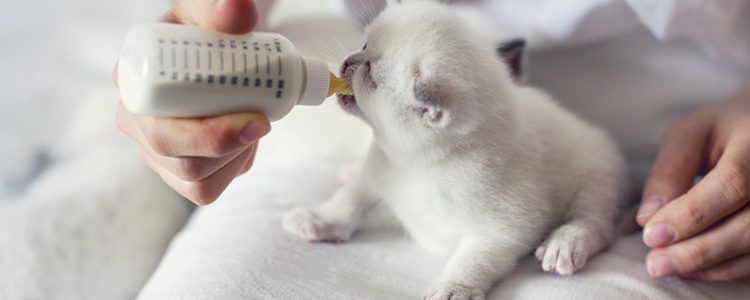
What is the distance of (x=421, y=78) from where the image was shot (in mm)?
1048

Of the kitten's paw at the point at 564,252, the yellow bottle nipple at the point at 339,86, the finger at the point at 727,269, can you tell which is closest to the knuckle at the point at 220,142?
the yellow bottle nipple at the point at 339,86

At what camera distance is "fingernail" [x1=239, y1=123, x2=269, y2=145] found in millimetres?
835

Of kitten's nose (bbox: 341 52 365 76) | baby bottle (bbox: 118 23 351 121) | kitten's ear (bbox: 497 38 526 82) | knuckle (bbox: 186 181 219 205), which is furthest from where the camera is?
kitten's ear (bbox: 497 38 526 82)

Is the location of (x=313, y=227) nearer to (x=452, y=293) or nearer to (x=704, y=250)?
(x=452, y=293)

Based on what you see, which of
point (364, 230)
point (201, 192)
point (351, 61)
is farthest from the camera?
point (364, 230)

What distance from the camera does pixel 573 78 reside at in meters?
1.71

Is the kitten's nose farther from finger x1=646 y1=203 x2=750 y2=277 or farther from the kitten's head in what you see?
finger x1=646 y1=203 x2=750 y2=277

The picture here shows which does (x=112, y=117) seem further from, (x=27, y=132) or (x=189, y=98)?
(x=189, y=98)

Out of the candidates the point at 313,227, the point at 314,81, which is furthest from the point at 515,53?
the point at 314,81

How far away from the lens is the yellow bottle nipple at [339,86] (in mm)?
1048

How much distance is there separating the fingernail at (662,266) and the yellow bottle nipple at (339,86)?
61 cm

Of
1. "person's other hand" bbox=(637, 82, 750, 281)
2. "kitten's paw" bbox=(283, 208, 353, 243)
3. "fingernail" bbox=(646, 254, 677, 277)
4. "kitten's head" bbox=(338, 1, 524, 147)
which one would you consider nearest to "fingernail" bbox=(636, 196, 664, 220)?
"person's other hand" bbox=(637, 82, 750, 281)

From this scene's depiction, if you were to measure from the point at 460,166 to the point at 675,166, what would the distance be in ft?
1.54

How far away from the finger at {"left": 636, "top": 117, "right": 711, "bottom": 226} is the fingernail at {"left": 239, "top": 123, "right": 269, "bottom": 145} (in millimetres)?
773
